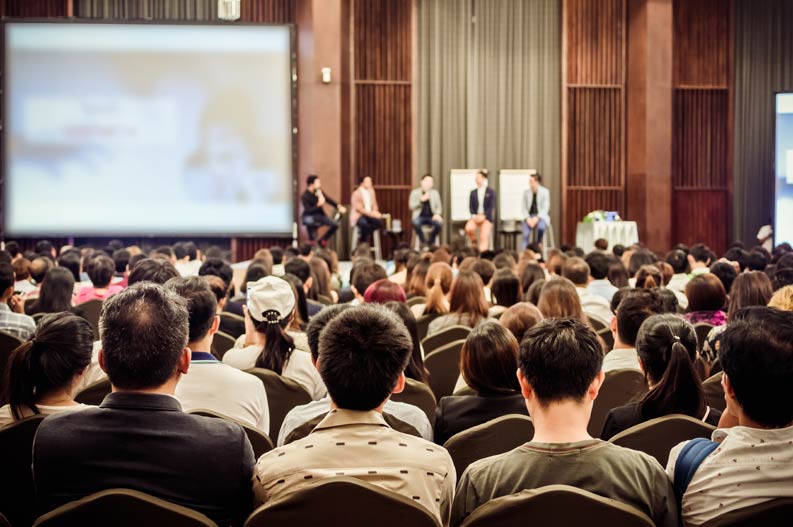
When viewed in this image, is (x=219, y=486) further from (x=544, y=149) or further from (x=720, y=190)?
(x=720, y=190)

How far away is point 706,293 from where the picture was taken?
5.08 meters

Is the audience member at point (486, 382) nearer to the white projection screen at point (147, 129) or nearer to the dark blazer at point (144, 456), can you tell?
the dark blazer at point (144, 456)

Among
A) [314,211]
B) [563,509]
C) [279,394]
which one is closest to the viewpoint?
[563,509]

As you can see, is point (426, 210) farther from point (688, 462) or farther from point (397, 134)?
point (688, 462)

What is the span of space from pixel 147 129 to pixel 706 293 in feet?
33.6

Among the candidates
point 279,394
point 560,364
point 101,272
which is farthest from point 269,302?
point 101,272

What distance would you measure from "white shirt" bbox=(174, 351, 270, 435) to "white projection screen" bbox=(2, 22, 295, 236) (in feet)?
35.0

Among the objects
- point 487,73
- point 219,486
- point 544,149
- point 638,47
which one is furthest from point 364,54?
point 219,486

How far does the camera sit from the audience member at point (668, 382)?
290 centimetres

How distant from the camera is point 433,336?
4801 mm

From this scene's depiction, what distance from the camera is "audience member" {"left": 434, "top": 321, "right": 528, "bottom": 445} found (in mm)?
3164

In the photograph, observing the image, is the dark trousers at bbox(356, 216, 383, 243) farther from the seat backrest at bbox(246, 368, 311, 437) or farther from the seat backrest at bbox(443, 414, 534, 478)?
the seat backrest at bbox(443, 414, 534, 478)

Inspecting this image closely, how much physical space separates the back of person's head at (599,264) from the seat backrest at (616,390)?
3.36 metres

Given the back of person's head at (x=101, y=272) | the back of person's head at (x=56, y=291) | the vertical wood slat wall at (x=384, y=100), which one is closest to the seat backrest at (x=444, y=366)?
the back of person's head at (x=56, y=291)
